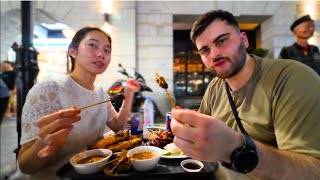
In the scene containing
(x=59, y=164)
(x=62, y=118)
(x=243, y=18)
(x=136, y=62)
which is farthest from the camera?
(x=136, y=62)

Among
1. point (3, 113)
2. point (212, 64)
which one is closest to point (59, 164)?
point (212, 64)

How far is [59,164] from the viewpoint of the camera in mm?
899

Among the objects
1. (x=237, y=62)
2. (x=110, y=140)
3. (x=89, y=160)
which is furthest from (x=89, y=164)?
(x=237, y=62)

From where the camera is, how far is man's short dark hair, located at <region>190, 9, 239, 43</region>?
1.04 metres

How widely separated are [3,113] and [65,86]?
8.74ft

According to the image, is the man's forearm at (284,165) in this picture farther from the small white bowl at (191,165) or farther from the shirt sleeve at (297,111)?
the small white bowl at (191,165)

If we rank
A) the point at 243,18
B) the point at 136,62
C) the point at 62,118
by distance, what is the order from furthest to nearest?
the point at 136,62
the point at 243,18
the point at 62,118

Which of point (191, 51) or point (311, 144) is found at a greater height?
point (191, 51)

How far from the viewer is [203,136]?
52 cm

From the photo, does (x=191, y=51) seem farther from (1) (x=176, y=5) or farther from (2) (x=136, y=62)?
(2) (x=136, y=62)

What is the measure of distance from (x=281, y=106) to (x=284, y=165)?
293mm

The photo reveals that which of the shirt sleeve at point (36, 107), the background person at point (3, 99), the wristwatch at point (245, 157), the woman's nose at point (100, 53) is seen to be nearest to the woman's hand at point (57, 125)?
the shirt sleeve at point (36, 107)

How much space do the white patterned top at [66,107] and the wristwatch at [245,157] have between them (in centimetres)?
69

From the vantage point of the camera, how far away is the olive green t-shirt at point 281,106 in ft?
2.62
